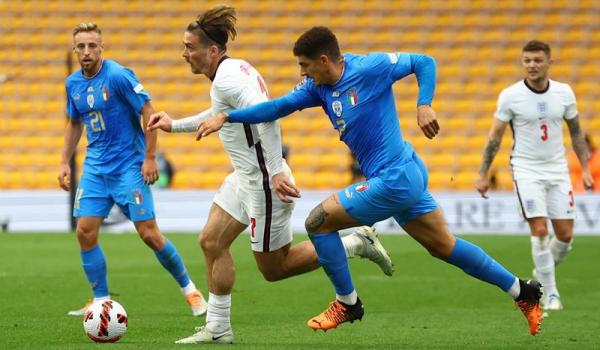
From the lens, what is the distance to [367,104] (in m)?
7.50

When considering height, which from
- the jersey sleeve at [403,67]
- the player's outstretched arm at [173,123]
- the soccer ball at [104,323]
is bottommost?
the soccer ball at [104,323]

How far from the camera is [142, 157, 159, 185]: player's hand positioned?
9.53 meters

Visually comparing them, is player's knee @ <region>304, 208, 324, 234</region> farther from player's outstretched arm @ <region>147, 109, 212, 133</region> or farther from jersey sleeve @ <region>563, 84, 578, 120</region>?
jersey sleeve @ <region>563, 84, 578, 120</region>

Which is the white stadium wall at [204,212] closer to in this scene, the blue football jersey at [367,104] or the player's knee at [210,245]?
the player's knee at [210,245]

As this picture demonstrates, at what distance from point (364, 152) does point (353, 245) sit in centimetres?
88

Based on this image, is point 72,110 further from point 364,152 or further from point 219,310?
point 364,152

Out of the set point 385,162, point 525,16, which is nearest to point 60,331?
point 385,162

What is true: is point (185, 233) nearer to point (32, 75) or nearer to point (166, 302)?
point (32, 75)

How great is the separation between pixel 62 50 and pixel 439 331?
21045mm

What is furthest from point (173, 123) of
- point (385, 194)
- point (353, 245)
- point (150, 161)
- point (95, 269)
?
point (95, 269)

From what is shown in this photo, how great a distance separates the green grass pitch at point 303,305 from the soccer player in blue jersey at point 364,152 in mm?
571

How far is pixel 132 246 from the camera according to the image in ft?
59.9

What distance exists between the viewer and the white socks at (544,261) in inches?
422

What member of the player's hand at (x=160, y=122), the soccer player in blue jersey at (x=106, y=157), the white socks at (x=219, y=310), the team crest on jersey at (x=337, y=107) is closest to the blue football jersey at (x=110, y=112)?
the soccer player in blue jersey at (x=106, y=157)
